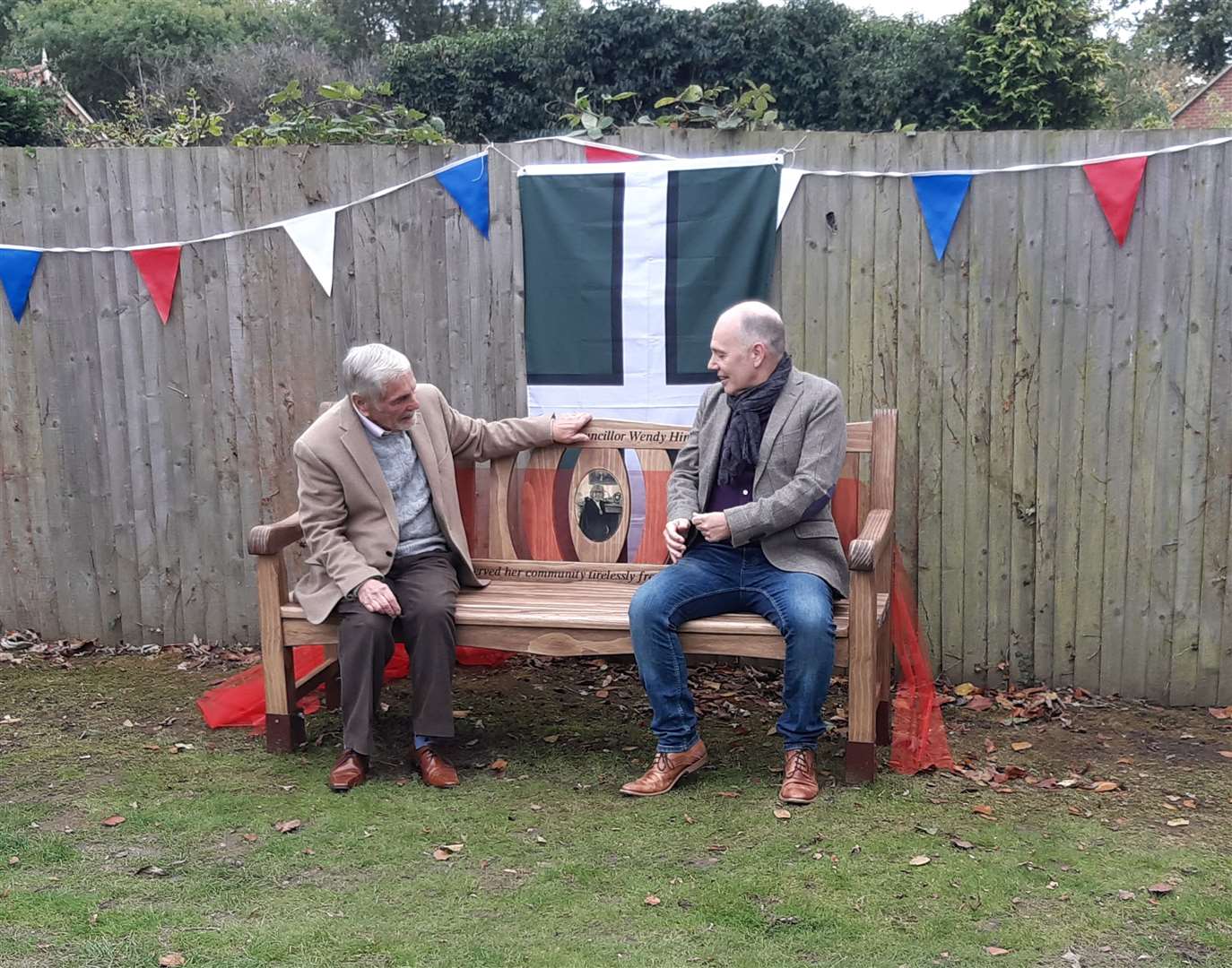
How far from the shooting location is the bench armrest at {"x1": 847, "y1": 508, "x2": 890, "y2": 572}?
137 inches

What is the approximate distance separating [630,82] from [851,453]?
17.9 m

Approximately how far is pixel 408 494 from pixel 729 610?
1.23m

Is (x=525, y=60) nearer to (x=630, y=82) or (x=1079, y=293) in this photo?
(x=630, y=82)

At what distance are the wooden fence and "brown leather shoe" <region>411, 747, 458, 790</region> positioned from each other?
63.7 inches

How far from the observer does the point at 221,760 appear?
13.3ft

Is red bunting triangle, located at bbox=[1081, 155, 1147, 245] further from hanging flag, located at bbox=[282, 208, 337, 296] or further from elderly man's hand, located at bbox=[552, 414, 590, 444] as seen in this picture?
hanging flag, located at bbox=[282, 208, 337, 296]

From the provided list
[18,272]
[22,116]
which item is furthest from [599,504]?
[22,116]

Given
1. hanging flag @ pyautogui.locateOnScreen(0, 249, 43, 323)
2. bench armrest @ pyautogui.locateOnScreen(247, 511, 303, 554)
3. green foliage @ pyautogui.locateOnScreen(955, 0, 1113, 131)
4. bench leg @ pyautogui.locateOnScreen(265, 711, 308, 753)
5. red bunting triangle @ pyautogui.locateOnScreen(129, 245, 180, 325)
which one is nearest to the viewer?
bench armrest @ pyautogui.locateOnScreen(247, 511, 303, 554)

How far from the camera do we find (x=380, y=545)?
394 centimetres

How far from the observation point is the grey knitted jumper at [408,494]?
4055 millimetres

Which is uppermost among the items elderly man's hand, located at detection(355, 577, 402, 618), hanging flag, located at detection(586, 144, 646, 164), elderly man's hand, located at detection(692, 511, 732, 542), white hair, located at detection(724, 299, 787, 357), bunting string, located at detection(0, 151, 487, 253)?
hanging flag, located at detection(586, 144, 646, 164)

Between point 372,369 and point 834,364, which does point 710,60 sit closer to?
point 834,364

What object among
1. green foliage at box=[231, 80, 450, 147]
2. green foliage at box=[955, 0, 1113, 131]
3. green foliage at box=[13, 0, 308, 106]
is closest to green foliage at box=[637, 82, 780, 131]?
green foliage at box=[231, 80, 450, 147]

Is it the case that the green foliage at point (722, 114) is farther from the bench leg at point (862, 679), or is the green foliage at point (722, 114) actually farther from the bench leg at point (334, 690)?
the bench leg at point (334, 690)
